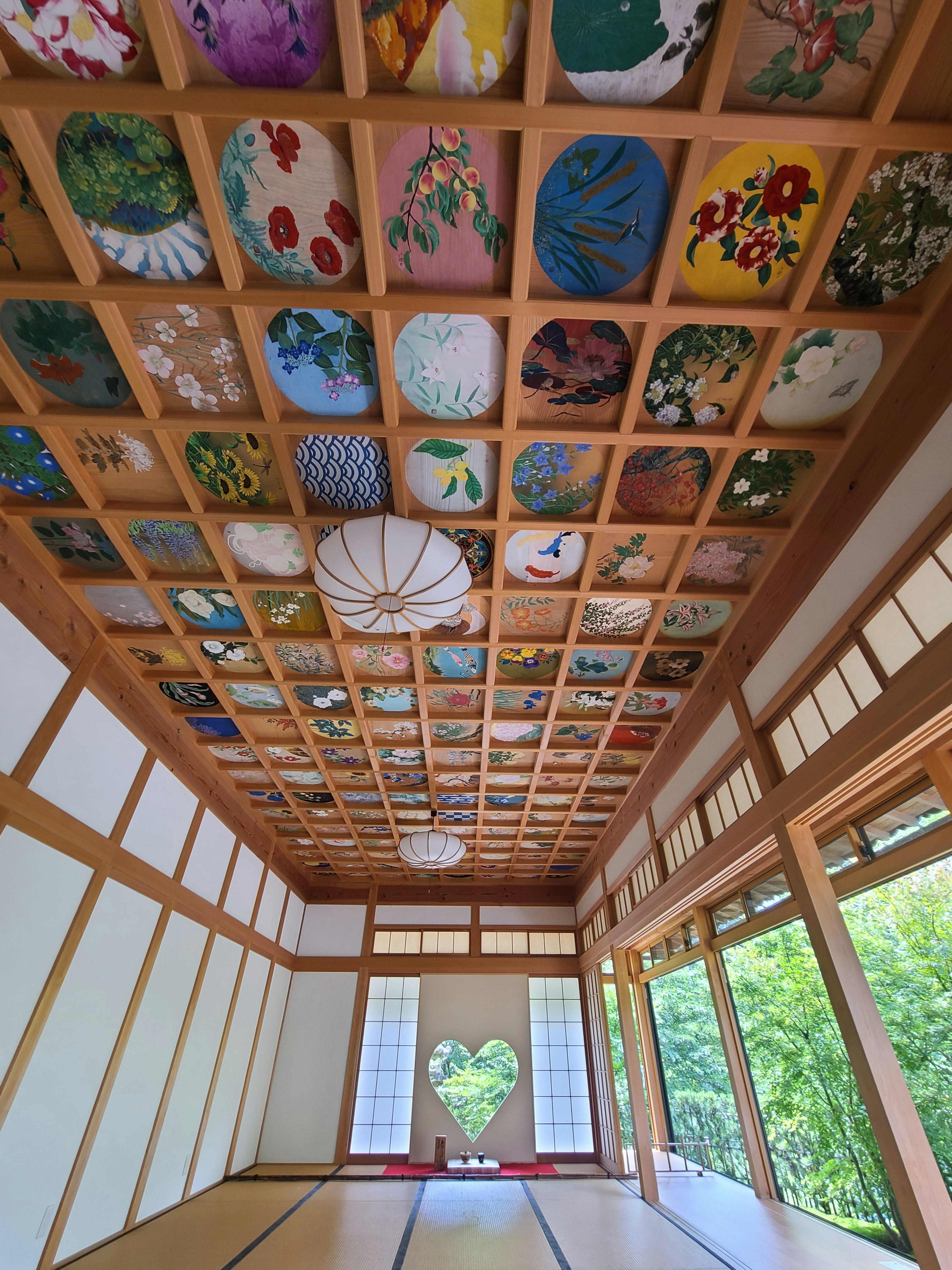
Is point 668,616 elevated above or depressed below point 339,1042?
above

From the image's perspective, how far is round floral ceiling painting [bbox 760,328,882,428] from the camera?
2535 millimetres

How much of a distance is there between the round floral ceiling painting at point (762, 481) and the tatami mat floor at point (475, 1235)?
4.45m

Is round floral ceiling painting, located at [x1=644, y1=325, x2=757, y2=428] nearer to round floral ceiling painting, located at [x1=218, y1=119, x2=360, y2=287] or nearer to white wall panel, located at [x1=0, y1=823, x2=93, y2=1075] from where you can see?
round floral ceiling painting, located at [x1=218, y1=119, x2=360, y2=287]

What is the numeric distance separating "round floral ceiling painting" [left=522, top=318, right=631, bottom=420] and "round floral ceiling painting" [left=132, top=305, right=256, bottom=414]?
131 centimetres

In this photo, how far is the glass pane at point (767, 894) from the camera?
4.52 m

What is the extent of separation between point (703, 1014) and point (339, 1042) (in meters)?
5.92

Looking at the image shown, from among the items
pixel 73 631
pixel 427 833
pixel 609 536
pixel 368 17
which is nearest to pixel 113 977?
pixel 73 631

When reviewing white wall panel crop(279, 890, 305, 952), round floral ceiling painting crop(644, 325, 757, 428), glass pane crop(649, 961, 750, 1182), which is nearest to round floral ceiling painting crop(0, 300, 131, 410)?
round floral ceiling painting crop(644, 325, 757, 428)

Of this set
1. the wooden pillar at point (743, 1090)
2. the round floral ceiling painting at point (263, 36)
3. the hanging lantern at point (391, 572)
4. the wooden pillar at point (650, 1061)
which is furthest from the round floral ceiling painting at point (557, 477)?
the wooden pillar at point (650, 1061)

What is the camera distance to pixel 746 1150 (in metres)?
4.94

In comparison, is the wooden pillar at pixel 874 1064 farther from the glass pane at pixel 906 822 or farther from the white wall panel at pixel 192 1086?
the white wall panel at pixel 192 1086

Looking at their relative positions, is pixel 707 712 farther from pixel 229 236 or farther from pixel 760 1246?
pixel 229 236

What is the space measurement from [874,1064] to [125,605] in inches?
190

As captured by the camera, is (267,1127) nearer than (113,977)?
No
